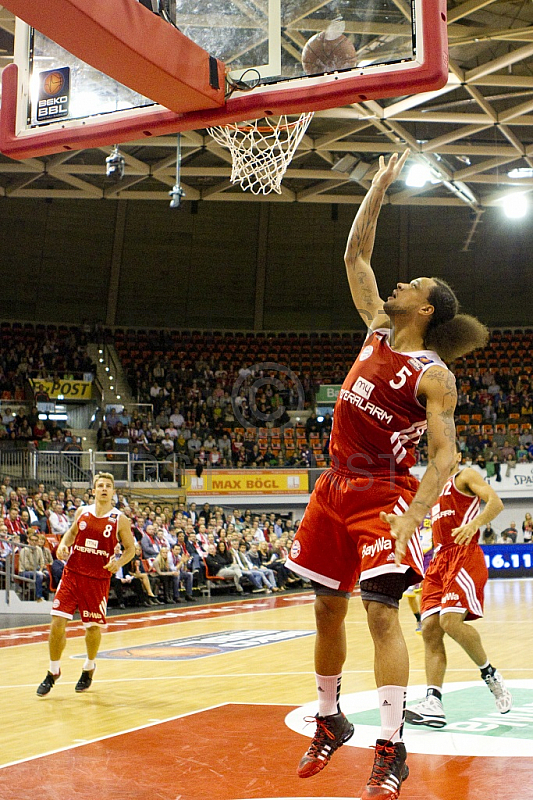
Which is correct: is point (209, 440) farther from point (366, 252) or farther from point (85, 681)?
point (366, 252)

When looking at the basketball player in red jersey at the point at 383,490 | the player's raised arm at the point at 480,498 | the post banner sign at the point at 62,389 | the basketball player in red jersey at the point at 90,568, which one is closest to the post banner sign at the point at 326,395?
the post banner sign at the point at 62,389

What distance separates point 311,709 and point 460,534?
1.70m

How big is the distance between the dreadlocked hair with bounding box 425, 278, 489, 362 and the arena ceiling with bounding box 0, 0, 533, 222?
39.0 ft

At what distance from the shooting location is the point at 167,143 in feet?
61.2

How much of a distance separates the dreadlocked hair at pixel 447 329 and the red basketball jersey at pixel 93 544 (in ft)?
14.3

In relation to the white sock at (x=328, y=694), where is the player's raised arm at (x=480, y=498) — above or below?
above

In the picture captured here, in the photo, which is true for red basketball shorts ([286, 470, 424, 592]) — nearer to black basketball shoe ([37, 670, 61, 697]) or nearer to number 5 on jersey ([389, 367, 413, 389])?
number 5 on jersey ([389, 367, 413, 389])

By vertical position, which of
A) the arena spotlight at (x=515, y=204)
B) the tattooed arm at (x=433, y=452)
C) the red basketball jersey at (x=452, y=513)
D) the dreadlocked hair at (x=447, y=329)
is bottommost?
the red basketball jersey at (x=452, y=513)

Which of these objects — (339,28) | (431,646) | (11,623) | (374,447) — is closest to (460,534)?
(431,646)

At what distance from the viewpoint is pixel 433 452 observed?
3855mm

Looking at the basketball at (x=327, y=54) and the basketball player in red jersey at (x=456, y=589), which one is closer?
the basketball at (x=327, y=54)

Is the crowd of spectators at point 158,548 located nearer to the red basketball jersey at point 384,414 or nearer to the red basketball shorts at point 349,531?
the red basketball shorts at point 349,531

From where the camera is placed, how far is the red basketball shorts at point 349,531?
12.7ft

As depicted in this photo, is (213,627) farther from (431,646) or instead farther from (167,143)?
(167,143)
